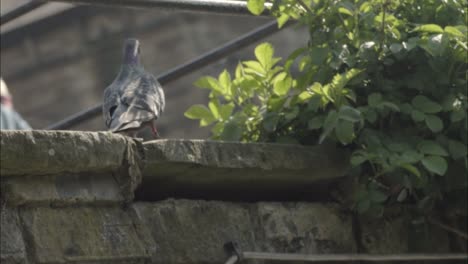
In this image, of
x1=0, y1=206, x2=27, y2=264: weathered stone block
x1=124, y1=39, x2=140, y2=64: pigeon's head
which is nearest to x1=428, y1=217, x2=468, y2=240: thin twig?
x1=0, y1=206, x2=27, y2=264: weathered stone block

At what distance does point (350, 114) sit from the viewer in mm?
3568

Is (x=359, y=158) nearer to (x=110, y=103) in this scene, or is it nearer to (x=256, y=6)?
(x=256, y=6)

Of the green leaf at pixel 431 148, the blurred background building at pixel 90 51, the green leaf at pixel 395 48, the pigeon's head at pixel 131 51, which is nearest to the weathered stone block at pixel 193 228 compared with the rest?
the green leaf at pixel 431 148

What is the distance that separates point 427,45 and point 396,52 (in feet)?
Result: 0.32

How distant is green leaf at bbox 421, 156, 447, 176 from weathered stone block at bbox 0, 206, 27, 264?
3.68ft

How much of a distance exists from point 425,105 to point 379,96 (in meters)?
0.13

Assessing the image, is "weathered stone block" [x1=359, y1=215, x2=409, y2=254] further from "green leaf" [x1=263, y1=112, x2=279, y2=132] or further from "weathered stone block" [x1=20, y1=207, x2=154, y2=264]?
"weathered stone block" [x1=20, y1=207, x2=154, y2=264]

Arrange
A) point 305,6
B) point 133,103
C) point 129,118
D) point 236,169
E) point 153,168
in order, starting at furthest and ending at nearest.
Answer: point 133,103 → point 129,118 → point 305,6 → point 236,169 → point 153,168

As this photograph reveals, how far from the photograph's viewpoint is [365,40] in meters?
3.78

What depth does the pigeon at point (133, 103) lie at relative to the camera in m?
4.24

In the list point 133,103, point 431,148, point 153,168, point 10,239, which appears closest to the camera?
point 10,239

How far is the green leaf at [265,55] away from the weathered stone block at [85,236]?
84cm

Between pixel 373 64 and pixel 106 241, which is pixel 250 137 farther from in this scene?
pixel 106 241


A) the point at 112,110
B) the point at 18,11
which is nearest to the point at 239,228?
the point at 112,110
